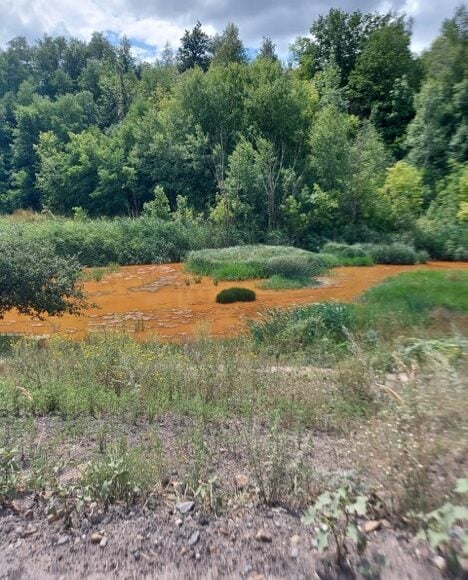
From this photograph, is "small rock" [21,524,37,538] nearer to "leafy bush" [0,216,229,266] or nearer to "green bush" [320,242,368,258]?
"leafy bush" [0,216,229,266]

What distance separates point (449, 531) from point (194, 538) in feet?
4.27

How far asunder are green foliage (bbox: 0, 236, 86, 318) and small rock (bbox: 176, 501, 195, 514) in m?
8.22

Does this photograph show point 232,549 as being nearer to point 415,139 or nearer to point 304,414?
point 304,414

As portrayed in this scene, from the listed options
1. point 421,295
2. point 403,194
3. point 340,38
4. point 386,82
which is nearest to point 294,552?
point 421,295

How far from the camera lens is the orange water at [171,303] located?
13016mm

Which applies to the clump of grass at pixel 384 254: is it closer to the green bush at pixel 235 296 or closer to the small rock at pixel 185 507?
the green bush at pixel 235 296

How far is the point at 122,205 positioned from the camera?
37.4 meters

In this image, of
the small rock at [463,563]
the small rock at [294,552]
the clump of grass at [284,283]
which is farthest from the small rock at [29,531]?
the clump of grass at [284,283]

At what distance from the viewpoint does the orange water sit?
1302 cm

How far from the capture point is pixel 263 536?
114 inches

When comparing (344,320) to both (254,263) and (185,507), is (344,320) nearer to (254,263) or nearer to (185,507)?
(185,507)

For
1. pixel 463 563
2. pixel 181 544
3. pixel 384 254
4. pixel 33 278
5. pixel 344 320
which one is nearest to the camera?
pixel 463 563

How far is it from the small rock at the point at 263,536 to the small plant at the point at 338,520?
0.28 meters

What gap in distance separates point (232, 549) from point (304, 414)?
185 centimetres
